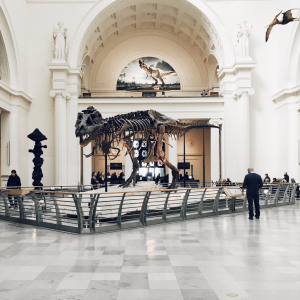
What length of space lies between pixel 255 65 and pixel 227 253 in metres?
17.3

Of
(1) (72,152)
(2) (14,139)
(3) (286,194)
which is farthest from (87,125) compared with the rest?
(2) (14,139)

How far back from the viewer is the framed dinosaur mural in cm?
2698

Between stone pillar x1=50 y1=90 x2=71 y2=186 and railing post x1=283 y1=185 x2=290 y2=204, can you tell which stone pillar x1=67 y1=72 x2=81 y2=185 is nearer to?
stone pillar x1=50 y1=90 x2=71 y2=186

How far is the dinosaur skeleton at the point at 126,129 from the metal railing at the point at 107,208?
174cm

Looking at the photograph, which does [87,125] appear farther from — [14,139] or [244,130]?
[244,130]

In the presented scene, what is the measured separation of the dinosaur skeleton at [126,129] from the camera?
9.95 m

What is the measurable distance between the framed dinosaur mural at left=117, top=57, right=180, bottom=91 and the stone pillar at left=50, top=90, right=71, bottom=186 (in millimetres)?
7669

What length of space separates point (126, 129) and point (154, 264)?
265 inches

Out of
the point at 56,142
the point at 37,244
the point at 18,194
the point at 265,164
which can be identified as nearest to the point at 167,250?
the point at 37,244

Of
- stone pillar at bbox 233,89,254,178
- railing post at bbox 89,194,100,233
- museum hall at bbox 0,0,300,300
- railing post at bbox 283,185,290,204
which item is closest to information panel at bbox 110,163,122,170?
museum hall at bbox 0,0,300,300

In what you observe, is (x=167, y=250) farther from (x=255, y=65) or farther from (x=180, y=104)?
(x=255, y=65)

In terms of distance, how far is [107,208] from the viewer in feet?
31.8

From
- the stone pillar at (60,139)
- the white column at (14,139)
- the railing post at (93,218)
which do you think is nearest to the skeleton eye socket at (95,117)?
the railing post at (93,218)

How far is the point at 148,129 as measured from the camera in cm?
1212
